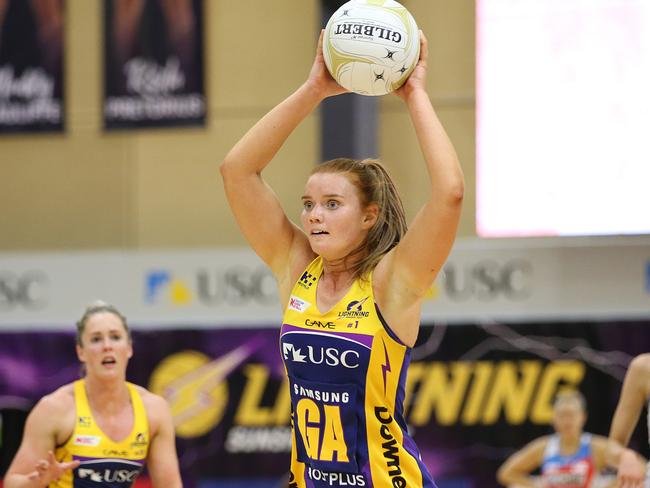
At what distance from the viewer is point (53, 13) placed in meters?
11.2

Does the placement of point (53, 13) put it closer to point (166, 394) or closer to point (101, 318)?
point (166, 394)

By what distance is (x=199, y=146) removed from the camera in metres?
10.9

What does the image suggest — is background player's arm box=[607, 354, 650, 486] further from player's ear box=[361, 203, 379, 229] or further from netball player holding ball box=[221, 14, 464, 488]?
player's ear box=[361, 203, 379, 229]

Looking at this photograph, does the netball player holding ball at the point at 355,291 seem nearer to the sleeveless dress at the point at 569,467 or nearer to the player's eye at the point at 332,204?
the player's eye at the point at 332,204

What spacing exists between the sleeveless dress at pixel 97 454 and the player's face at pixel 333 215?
1.85 meters

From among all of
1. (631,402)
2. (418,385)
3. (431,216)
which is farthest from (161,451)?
(418,385)

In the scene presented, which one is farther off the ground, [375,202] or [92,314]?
[375,202]

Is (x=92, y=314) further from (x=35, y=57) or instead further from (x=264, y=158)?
(x=35, y=57)

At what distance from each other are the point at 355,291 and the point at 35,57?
8.55 meters

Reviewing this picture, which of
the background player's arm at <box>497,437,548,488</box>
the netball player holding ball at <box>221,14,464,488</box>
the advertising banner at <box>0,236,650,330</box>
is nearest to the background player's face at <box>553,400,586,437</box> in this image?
the background player's arm at <box>497,437,548,488</box>

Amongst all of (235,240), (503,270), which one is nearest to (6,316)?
(235,240)

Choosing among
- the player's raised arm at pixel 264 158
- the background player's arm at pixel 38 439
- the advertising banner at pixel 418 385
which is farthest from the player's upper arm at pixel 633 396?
the advertising banner at pixel 418 385

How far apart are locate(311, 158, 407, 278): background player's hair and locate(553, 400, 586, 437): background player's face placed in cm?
563

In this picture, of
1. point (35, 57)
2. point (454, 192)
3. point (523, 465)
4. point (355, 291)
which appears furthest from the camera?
point (35, 57)
